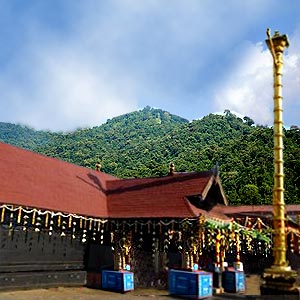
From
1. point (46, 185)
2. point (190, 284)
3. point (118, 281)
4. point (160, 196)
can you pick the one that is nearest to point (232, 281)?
point (190, 284)

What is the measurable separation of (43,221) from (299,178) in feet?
148

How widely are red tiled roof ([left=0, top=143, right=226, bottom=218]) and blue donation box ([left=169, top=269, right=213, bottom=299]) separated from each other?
7.99ft

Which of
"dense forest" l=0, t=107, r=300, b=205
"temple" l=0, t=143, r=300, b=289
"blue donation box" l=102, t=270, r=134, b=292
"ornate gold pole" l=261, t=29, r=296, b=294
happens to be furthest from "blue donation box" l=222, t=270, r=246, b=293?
"dense forest" l=0, t=107, r=300, b=205

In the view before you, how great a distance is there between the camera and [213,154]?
228 ft

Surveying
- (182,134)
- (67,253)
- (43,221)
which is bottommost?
(67,253)

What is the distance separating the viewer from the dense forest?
5462cm

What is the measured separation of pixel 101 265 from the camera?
19.5m

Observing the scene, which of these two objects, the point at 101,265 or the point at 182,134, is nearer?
the point at 101,265

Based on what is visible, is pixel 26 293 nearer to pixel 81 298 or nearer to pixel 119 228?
pixel 81 298

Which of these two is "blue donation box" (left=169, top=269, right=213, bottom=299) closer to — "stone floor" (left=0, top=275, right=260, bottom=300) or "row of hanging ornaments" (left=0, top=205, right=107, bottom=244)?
"stone floor" (left=0, top=275, right=260, bottom=300)

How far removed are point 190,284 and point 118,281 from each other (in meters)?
3.53

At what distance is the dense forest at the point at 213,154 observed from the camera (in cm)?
5462

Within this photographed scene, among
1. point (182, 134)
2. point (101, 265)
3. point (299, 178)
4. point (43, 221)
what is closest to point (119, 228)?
point (101, 265)

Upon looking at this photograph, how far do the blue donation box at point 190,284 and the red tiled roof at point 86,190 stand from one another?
7.99 feet
